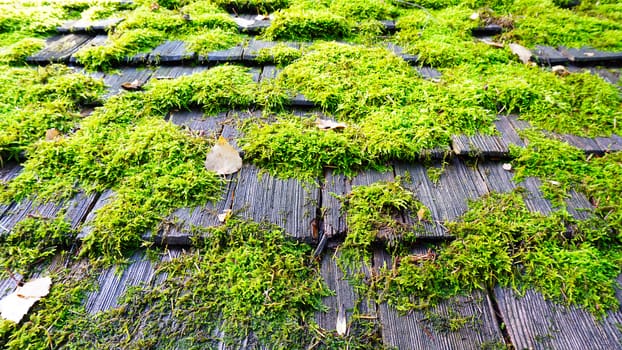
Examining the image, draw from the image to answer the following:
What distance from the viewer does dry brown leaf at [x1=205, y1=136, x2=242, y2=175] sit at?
1.47 m

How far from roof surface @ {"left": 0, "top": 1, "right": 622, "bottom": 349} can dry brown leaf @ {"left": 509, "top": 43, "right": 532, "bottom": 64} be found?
15.2 inches

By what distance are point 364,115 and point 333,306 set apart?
89 cm

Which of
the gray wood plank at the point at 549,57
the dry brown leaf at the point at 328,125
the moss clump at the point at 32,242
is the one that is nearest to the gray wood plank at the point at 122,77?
the moss clump at the point at 32,242


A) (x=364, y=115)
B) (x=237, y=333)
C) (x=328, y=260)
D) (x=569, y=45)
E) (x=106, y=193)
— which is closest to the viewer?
(x=237, y=333)

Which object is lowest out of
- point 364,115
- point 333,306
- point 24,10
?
point 333,306

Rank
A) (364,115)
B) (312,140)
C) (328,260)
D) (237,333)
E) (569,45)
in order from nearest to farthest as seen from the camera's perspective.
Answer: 1. (237,333)
2. (328,260)
3. (312,140)
4. (364,115)
5. (569,45)

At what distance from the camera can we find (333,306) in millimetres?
1104

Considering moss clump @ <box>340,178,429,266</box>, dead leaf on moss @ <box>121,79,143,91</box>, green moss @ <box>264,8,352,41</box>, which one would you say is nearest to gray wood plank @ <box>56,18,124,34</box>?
Answer: dead leaf on moss @ <box>121,79,143,91</box>

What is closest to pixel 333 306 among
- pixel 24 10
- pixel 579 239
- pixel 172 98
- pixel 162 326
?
pixel 162 326

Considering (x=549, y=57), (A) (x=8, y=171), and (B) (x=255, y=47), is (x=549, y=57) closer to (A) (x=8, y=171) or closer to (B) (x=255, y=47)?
(B) (x=255, y=47)

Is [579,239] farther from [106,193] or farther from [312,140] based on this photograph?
[106,193]

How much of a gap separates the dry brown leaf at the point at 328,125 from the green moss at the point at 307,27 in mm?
804

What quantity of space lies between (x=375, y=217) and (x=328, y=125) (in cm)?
52

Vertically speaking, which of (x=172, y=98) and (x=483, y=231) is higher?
(x=172, y=98)
